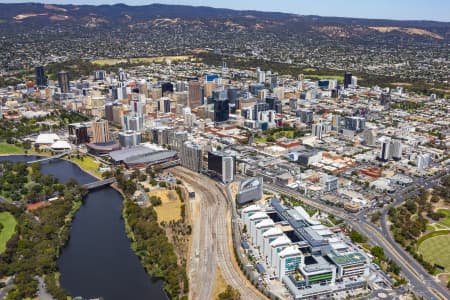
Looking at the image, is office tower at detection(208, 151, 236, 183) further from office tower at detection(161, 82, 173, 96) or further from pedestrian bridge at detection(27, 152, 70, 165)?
office tower at detection(161, 82, 173, 96)

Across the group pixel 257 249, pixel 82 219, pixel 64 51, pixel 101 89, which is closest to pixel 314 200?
pixel 257 249

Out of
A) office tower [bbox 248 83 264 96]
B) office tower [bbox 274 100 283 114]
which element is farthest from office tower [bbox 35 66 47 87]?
office tower [bbox 274 100 283 114]

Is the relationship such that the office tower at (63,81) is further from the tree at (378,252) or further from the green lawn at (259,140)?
the tree at (378,252)

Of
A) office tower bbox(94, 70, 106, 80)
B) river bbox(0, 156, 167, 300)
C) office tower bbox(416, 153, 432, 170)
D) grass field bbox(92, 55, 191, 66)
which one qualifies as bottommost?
river bbox(0, 156, 167, 300)

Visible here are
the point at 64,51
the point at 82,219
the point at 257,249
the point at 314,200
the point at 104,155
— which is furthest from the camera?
the point at 64,51

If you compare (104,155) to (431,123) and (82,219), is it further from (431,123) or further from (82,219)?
(431,123)
